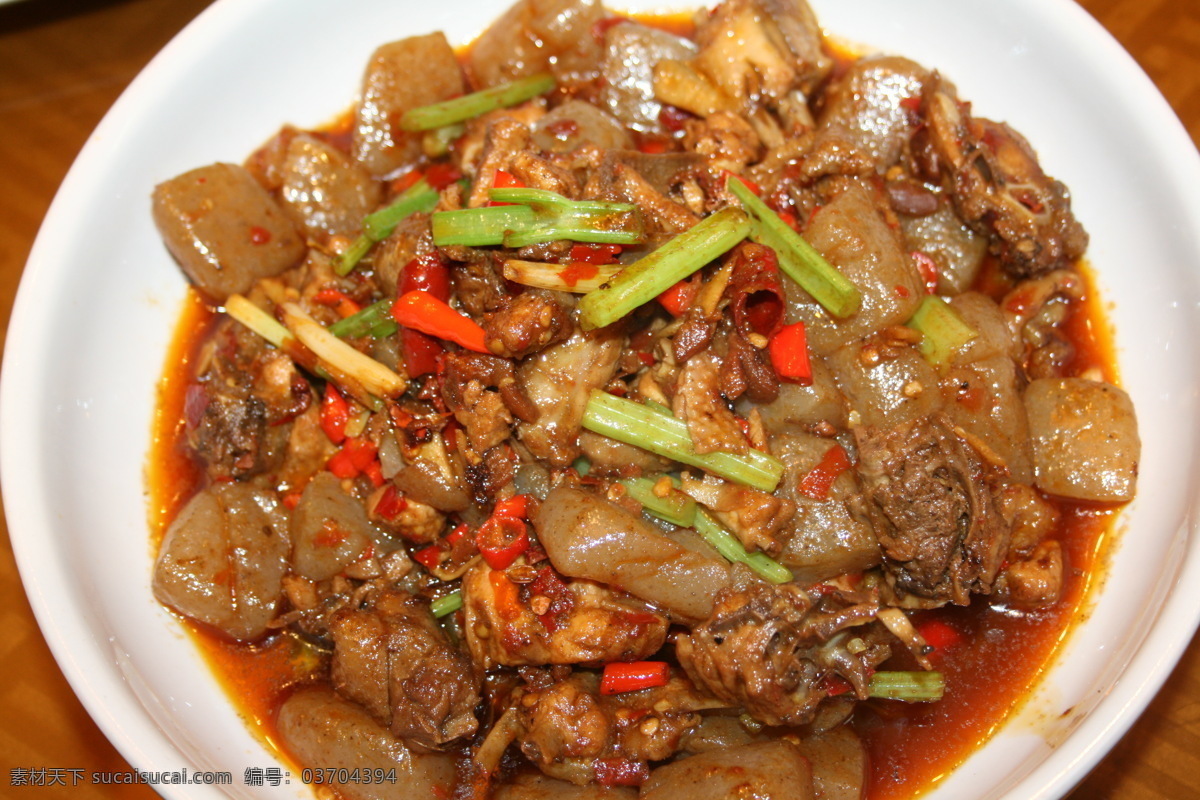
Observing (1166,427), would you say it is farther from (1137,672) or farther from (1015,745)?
(1015,745)

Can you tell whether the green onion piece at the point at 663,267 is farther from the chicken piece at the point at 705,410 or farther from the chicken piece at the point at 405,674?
the chicken piece at the point at 405,674

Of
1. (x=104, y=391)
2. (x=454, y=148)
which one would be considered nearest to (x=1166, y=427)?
(x=454, y=148)

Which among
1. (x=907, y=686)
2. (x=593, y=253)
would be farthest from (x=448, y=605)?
(x=907, y=686)

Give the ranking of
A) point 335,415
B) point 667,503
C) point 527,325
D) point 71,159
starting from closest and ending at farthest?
1. point 527,325
2. point 667,503
3. point 335,415
4. point 71,159

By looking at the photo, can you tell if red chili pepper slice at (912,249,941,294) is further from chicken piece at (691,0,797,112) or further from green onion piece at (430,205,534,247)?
green onion piece at (430,205,534,247)

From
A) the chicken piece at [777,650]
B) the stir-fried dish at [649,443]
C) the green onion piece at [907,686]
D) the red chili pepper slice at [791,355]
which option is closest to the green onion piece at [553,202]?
the stir-fried dish at [649,443]

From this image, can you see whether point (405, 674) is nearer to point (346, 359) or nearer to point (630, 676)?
point (630, 676)

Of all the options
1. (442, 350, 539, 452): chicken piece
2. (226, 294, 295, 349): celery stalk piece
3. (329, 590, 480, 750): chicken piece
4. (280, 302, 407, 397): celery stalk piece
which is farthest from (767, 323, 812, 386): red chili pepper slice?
(226, 294, 295, 349): celery stalk piece
